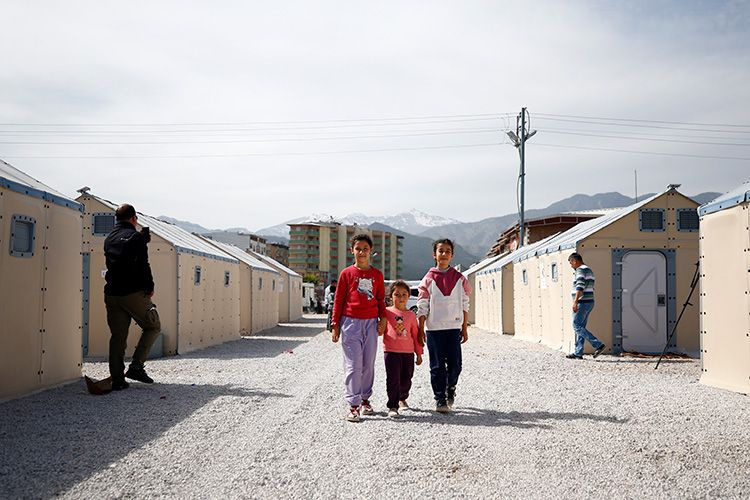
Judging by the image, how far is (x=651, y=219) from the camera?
13570 mm

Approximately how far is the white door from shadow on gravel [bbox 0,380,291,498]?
8.53 meters

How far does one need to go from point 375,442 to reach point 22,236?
4730 millimetres

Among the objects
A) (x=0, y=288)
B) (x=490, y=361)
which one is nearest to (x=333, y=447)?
(x=0, y=288)

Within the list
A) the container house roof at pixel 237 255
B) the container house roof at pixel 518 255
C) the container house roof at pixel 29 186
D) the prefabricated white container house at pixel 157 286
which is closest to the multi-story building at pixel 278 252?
the container house roof at pixel 237 255

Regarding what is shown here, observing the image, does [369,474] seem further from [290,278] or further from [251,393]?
[290,278]

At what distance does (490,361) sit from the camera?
38.3 feet

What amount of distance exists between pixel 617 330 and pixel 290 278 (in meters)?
24.6

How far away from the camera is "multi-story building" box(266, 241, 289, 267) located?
119625 mm

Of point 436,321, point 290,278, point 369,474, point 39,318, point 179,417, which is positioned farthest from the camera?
point 290,278

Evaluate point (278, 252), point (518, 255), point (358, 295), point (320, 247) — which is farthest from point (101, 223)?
point (278, 252)

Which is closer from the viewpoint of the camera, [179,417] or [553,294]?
[179,417]

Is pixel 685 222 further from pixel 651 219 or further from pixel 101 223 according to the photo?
pixel 101 223

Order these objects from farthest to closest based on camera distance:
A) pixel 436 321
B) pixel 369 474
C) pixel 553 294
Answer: pixel 553 294 < pixel 436 321 < pixel 369 474

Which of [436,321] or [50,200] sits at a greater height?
[50,200]
